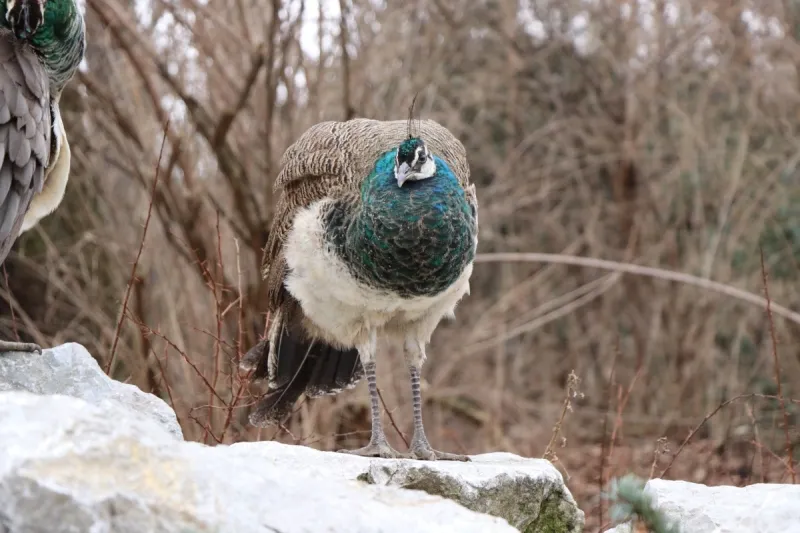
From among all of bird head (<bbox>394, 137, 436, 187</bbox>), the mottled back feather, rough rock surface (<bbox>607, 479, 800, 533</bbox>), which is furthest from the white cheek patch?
rough rock surface (<bbox>607, 479, 800, 533</bbox>)

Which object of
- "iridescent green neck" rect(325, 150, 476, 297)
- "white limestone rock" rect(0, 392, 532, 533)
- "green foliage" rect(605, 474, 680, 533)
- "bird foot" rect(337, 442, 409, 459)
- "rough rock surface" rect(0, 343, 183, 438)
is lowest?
"bird foot" rect(337, 442, 409, 459)

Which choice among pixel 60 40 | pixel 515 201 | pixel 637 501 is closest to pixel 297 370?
pixel 60 40

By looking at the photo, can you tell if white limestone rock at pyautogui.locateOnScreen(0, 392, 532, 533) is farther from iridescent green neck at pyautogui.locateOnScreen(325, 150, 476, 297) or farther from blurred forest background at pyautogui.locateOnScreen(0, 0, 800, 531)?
blurred forest background at pyautogui.locateOnScreen(0, 0, 800, 531)

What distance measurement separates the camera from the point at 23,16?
Answer: 397 cm

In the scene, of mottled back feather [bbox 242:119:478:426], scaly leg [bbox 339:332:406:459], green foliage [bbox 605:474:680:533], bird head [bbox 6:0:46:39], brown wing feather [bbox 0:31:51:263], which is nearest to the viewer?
green foliage [bbox 605:474:680:533]

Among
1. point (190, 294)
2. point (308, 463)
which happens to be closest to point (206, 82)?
point (190, 294)

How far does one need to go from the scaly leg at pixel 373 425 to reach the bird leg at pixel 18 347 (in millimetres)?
1237

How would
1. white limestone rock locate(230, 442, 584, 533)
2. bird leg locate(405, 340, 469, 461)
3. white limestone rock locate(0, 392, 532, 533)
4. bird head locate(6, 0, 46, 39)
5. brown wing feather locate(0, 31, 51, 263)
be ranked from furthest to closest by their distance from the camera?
bird leg locate(405, 340, 469, 461)
bird head locate(6, 0, 46, 39)
brown wing feather locate(0, 31, 51, 263)
white limestone rock locate(230, 442, 584, 533)
white limestone rock locate(0, 392, 532, 533)

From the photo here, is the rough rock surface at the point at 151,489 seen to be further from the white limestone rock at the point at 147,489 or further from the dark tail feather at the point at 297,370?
the dark tail feather at the point at 297,370

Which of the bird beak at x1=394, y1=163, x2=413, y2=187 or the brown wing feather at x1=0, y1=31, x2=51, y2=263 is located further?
the bird beak at x1=394, y1=163, x2=413, y2=187

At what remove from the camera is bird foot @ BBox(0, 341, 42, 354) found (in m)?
3.57

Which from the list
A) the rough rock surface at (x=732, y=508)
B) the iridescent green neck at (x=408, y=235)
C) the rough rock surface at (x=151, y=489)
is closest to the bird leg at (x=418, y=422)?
the iridescent green neck at (x=408, y=235)

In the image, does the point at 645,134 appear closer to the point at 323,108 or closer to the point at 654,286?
the point at 654,286

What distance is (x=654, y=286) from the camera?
10.0 metres
